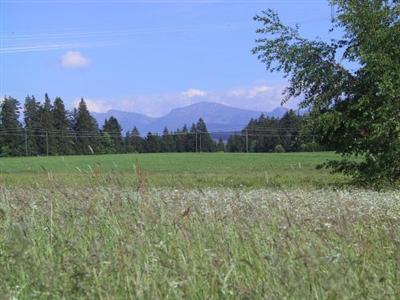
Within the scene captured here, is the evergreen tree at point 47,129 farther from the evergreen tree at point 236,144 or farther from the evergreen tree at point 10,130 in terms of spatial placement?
the evergreen tree at point 236,144

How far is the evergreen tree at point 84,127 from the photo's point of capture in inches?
4471

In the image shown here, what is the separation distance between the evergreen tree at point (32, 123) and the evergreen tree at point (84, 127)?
7.83 meters

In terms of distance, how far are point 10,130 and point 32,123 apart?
21.5 feet

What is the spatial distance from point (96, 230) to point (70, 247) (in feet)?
2.58

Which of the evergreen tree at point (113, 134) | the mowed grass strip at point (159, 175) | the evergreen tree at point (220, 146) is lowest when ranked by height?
the mowed grass strip at point (159, 175)

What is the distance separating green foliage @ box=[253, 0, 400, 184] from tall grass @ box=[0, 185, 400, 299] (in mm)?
9743

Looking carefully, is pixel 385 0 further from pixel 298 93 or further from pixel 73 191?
pixel 73 191

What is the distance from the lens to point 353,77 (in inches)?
642

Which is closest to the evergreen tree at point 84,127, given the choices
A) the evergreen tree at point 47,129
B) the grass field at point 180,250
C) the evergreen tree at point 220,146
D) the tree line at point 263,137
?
the evergreen tree at point 47,129

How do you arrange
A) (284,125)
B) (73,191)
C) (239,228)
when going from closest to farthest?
(239,228) → (73,191) → (284,125)

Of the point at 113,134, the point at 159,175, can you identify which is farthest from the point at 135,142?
the point at 159,175

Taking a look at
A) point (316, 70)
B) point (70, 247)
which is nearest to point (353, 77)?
point (316, 70)

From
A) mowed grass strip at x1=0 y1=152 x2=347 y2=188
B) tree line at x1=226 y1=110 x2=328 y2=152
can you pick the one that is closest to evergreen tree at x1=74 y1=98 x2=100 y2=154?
tree line at x1=226 y1=110 x2=328 y2=152

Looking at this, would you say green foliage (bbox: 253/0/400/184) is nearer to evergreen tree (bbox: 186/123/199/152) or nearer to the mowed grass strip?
the mowed grass strip
